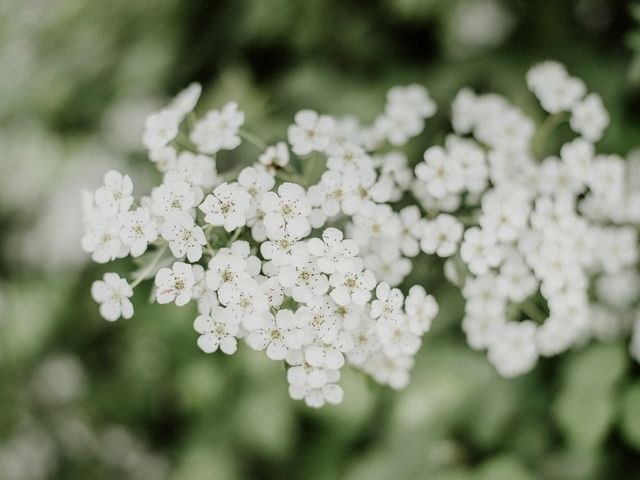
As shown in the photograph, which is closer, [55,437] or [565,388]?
[565,388]

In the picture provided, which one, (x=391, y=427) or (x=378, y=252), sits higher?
(x=378, y=252)

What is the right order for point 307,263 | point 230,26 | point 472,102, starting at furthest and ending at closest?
1. point 230,26
2. point 472,102
3. point 307,263

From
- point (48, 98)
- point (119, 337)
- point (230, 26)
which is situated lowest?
point (119, 337)

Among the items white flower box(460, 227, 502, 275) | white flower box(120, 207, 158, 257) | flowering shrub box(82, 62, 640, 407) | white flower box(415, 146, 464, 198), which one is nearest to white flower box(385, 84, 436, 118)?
flowering shrub box(82, 62, 640, 407)

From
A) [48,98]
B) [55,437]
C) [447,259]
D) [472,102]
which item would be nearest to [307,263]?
[447,259]

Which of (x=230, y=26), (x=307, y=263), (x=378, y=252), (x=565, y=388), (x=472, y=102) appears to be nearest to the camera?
(x=307, y=263)

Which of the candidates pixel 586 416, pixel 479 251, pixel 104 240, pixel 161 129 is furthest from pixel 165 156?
pixel 586 416

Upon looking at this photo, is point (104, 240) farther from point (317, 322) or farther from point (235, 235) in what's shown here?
point (317, 322)

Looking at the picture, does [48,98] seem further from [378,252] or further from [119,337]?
[378,252]
